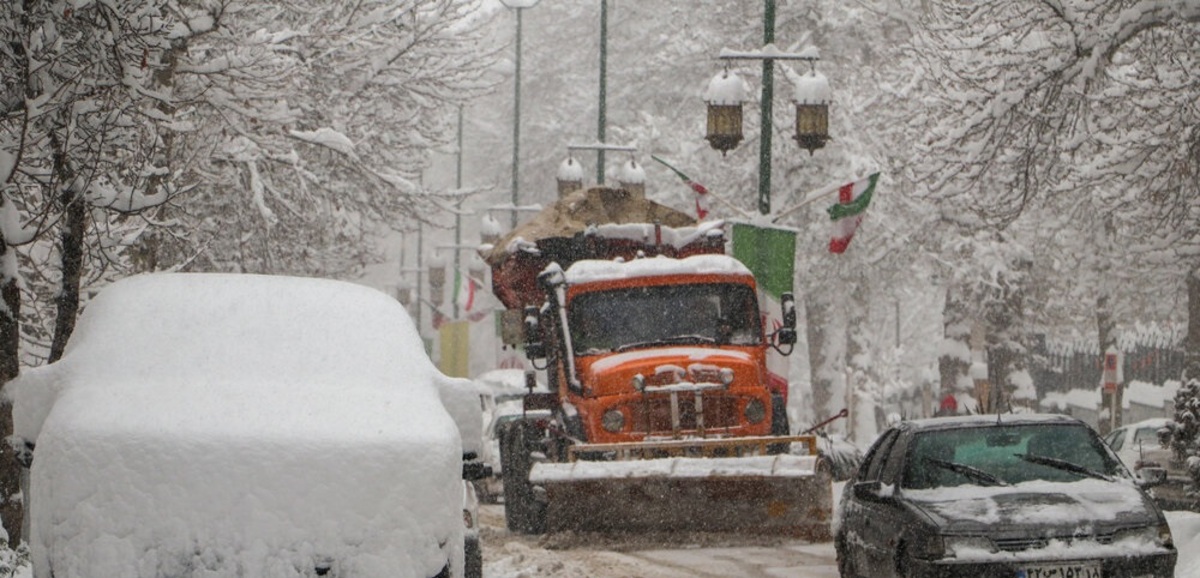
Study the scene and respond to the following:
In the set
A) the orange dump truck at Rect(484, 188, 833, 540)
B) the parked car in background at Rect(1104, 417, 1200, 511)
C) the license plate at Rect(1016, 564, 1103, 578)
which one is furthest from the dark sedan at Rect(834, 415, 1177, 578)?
Result: the parked car in background at Rect(1104, 417, 1200, 511)

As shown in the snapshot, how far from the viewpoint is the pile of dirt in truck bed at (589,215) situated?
71.9ft

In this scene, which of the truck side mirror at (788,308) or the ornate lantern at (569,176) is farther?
the ornate lantern at (569,176)

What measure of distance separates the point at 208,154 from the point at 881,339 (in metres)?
61.3

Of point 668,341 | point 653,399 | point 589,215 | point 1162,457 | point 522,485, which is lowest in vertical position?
point 1162,457

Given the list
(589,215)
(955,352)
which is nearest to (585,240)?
(589,215)

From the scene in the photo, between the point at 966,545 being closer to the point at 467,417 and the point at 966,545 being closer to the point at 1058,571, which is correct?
the point at 1058,571

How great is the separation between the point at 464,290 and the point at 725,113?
1426 inches

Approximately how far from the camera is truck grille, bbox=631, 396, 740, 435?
18.5 metres

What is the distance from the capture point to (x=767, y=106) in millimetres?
24734

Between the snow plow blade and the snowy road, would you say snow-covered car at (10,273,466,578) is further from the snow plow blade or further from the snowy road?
the snow plow blade

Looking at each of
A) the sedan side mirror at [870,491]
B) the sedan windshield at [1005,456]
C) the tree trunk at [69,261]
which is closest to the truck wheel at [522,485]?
the tree trunk at [69,261]

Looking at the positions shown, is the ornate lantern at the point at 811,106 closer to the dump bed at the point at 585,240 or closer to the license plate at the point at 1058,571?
the dump bed at the point at 585,240

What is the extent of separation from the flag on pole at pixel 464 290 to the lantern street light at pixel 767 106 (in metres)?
27.0

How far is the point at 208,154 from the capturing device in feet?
60.3
